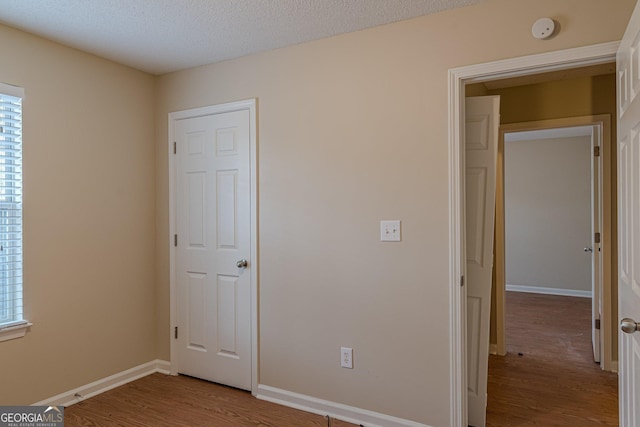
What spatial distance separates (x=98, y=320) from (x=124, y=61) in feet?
6.35

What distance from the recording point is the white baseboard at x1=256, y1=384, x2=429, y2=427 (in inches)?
95.3

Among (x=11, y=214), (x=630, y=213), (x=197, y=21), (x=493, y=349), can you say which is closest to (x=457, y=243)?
(x=630, y=213)

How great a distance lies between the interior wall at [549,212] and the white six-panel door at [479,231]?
183 inches

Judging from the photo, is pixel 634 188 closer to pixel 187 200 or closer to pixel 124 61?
pixel 187 200

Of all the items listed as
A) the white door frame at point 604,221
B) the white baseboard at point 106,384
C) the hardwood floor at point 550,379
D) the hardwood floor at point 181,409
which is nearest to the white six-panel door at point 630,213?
the hardwood floor at point 550,379

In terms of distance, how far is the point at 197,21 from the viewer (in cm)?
234

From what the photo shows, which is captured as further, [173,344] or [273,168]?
[173,344]

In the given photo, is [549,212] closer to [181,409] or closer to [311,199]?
[311,199]

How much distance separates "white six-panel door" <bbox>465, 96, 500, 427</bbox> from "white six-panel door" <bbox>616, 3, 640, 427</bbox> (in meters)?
0.75

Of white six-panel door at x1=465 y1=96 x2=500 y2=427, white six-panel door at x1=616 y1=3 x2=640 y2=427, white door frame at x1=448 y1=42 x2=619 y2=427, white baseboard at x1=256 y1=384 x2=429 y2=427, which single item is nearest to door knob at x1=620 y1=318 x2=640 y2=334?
white six-panel door at x1=616 y1=3 x2=640 y2=427

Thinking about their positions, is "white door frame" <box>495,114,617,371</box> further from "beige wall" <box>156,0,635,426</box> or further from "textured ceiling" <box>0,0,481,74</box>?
Answer: "textured ceiling" <box>0,0,481,74</box>

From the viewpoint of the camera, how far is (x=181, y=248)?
3252 millimetres

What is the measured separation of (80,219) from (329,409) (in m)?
2.14

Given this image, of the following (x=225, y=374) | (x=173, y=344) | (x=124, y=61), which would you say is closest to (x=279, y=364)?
(x=225, y=374)
